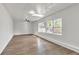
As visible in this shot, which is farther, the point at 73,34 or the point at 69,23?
the point at 69,23

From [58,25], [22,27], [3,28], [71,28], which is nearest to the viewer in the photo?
[3,28]

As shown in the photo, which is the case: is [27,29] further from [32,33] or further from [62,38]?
[62,38]

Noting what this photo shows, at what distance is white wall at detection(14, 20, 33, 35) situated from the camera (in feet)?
32.1

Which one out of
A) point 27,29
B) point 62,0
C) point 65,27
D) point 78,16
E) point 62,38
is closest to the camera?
point 62,0

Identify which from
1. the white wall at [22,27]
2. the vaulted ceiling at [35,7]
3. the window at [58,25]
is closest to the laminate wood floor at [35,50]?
the window at [58,25]

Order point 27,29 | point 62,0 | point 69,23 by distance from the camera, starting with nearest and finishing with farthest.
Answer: point 62,0 → point 69,23 → point 27,29

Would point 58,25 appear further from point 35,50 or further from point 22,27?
point 22,27

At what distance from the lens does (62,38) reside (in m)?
4.36

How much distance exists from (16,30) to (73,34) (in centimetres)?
710

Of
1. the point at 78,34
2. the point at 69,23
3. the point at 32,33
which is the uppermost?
the point at 69,23

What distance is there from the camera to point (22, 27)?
33.6ft

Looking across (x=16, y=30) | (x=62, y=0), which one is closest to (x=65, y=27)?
(x=62, y=0)

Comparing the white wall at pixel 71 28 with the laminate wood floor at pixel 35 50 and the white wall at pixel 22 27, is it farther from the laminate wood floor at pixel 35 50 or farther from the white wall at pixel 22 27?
the white wall at pixel 22 27

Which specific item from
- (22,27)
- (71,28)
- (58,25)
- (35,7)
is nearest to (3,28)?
(35,7)
